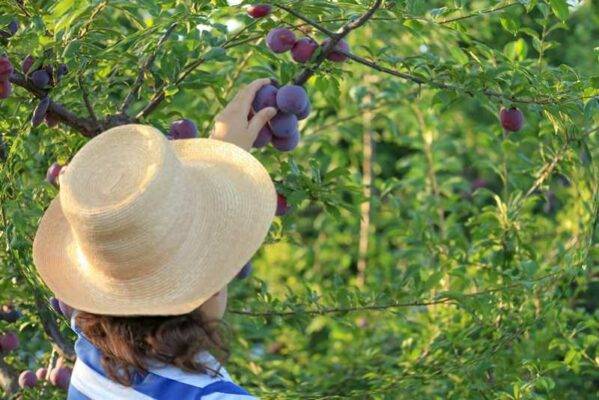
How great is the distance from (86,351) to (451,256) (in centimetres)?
144

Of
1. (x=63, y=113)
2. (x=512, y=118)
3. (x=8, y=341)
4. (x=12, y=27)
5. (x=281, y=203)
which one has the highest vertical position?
(x=12, y=27)

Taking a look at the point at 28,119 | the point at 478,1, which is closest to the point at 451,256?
the point at 28,119

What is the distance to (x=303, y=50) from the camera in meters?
2.24

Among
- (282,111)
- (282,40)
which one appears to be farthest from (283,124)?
(282,40)

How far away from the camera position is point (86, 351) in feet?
6.01

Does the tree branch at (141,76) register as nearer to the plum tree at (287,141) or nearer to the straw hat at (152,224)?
the plum tree at (287,141)

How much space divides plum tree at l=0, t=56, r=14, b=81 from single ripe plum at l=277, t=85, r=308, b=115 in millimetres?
474

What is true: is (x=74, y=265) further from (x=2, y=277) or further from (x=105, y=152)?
(x=2, y=277)

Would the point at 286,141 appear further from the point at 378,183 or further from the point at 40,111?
the point at 378,183

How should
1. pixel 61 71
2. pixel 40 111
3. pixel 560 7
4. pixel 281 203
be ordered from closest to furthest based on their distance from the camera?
pixel 560 7
pixel 40 111
pixel 61 71
pixel 281 203

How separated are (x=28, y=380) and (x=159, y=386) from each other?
2.86ft

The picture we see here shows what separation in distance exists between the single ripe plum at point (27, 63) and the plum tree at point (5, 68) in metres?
0.08

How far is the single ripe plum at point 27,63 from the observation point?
224cm

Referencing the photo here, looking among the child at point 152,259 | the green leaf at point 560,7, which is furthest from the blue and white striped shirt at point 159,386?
the green leaf at point 560,7
